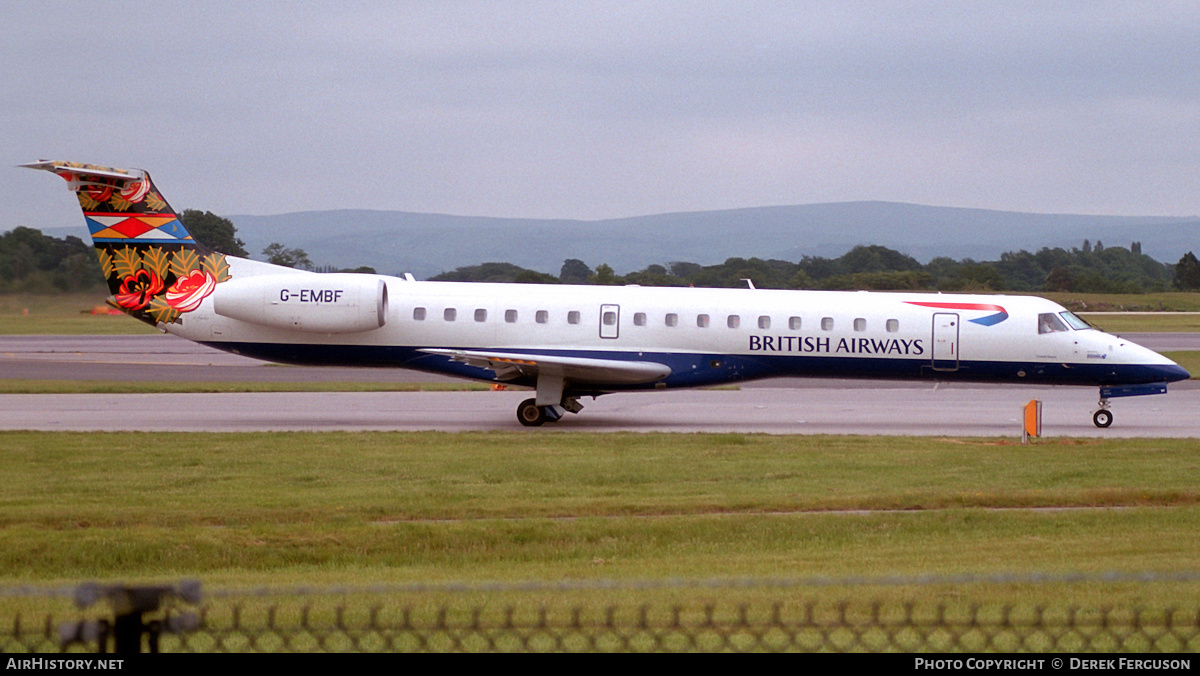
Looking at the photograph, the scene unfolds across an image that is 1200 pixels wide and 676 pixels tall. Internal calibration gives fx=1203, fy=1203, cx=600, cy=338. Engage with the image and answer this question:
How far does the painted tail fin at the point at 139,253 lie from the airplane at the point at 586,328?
29mm

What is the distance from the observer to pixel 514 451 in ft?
61.5

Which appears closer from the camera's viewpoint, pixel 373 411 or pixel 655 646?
pixel 655 646

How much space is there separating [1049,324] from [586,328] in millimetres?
9133

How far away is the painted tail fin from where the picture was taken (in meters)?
24.2

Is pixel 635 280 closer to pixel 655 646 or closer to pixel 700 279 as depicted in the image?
pixel 700 279

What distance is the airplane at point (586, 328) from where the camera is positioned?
2348cm

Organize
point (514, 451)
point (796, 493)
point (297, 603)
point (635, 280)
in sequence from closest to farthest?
point (297, 603), point (796, 493), point (514, 451), point (635, 280)

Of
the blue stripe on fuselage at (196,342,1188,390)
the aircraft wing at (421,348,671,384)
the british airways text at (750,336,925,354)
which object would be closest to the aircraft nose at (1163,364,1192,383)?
the blue stripe on fuselage at (196,342,1188,390)

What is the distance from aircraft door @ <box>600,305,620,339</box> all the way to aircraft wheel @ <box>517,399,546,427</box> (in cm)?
195

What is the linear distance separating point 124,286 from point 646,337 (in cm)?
1065

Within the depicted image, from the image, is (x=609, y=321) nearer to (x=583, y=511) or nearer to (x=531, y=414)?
(x=531, y=414)

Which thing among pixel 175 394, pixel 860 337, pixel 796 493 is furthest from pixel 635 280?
pixel 796 493

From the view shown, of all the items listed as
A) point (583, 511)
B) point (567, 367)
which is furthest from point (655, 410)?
point (583, 511)
